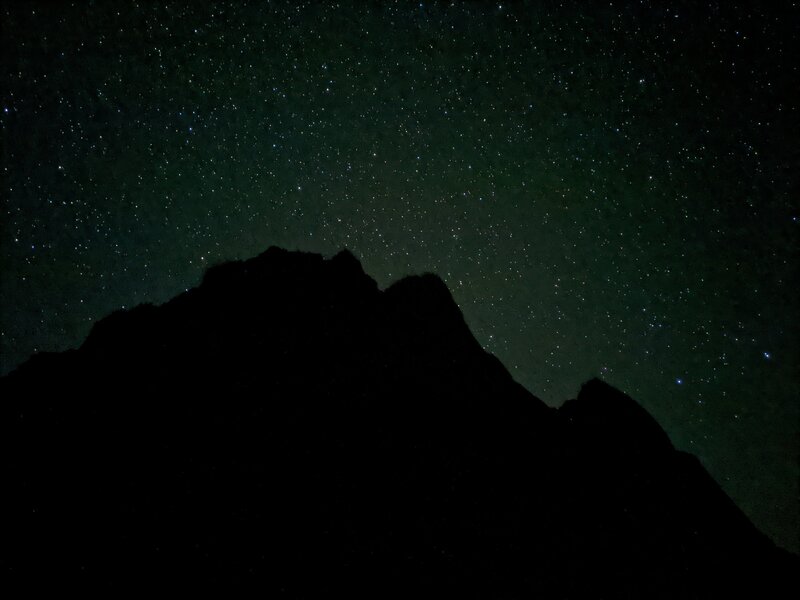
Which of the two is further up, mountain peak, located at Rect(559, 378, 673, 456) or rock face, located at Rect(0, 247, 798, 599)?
mountain peak, located at Rect(559, 378, 673, 456)

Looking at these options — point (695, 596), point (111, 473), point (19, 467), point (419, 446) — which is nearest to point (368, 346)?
point (419, 446)

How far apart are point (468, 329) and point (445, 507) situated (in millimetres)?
10373

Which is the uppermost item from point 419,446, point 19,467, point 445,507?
point 419,446

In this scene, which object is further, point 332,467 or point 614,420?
point 614,420

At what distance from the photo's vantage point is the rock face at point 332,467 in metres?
15.0

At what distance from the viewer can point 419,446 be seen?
2031 cm

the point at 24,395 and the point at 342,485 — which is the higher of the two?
the point at 342,485

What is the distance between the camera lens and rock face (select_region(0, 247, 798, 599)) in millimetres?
15016

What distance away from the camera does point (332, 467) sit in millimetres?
18344

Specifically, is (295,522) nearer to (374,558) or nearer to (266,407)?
(374,558)

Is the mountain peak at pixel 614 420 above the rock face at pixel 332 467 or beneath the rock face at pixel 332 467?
above

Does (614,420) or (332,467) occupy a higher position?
(614,420)

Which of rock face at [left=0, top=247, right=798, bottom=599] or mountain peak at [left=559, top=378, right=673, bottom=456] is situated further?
mountain peak at [left=559, top=378, right=673, bottom=456]

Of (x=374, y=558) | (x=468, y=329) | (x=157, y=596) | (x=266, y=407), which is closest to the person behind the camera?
(x=157, y=596)
